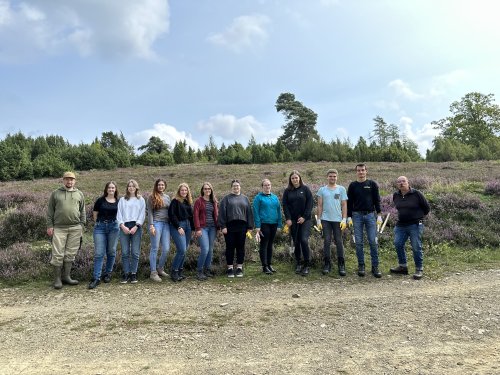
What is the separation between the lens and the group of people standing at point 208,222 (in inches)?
271

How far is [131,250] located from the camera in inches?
271

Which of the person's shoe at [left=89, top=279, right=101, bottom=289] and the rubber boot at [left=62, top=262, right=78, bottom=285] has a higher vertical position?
the rubber boot at [left=62, top=262, right=78, bottom=285]

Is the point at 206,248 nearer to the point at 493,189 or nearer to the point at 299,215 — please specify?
the point at 299,215

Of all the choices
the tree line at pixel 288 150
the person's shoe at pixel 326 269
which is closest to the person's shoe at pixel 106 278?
the person's shoe at pixel 326 269

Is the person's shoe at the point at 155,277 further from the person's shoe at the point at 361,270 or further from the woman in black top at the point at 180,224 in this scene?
the person's shoe at the point at 361,270

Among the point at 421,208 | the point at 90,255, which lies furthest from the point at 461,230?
the point at 90,255

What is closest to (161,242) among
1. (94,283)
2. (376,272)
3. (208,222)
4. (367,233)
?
(208,222)

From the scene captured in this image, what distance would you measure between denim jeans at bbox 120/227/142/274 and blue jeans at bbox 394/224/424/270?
5065 mm

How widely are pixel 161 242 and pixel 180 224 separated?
49 cm

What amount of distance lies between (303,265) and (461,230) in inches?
193

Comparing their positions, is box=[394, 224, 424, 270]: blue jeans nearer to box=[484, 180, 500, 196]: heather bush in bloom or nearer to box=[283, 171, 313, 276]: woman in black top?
box=[283, 171, 313, 276]: woman in black top

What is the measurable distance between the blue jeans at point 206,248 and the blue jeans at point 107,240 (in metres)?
1.62

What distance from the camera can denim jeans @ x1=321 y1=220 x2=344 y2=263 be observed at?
721 cm

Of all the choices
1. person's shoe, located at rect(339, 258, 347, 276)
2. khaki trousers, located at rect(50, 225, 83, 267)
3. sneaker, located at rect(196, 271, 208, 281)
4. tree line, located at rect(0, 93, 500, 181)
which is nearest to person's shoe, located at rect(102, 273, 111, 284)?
khaki trousers, located at rect(50, 225, 83, 267)
